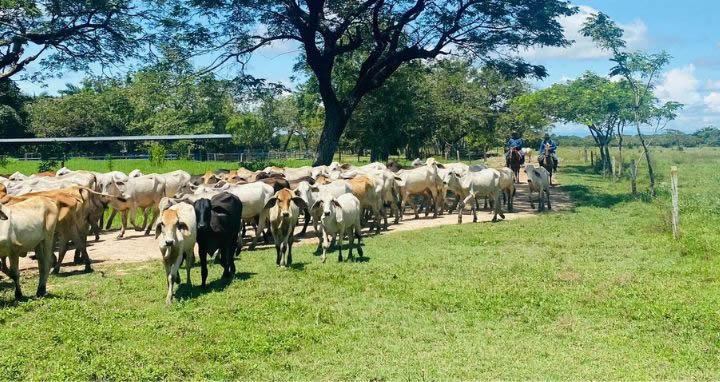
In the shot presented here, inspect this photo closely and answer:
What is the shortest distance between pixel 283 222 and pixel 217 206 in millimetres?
1364

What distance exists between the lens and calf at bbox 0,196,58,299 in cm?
884

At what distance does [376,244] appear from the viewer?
14.1m

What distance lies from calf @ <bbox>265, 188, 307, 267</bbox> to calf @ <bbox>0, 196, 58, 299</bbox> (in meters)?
3.75

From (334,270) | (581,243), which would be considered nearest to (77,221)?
(334,270)

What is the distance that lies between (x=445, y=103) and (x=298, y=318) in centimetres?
4447

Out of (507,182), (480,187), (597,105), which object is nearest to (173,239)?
(480,187)

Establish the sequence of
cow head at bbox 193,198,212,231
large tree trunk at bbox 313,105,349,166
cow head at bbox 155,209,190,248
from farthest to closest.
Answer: large tree trunk at bbox 313,105,349,166
cow head at bbox 193,198,212,231
cow head at bbox 155,209,190,248

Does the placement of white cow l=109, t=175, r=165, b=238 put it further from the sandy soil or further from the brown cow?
the brown cow

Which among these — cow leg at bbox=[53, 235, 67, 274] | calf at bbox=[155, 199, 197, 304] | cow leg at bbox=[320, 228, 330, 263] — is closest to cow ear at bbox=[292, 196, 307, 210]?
cow leg at bbox=[320, 228, 330, 263]

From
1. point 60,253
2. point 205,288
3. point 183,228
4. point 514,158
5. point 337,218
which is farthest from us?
point 514,158

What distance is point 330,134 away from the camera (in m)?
27.3

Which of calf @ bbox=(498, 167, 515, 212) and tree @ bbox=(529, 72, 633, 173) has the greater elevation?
tree @ bbox=(529, 72, 633, 173)

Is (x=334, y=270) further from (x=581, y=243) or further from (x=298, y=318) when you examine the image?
(x=581, y=243)

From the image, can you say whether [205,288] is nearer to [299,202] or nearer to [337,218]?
[299,202]
